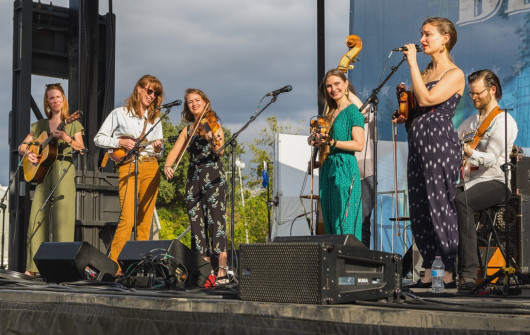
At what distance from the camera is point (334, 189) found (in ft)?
14.0

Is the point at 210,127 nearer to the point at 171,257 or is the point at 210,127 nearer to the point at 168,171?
the point at 168,171

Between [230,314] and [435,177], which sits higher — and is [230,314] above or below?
below

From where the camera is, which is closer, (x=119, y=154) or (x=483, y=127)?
(x=483, y=127)

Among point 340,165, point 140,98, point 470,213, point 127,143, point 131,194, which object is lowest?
point 470,213

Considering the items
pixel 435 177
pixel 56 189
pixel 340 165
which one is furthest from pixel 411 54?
pixel 56 189

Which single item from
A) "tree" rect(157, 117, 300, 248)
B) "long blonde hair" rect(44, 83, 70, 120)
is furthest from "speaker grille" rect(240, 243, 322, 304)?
"tree" rect(157, 117, 300, 248)

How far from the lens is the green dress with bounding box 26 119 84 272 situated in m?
5.51

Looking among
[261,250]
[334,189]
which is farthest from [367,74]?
[261,250]

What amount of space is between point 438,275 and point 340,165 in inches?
38.1

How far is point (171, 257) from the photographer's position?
400 cm

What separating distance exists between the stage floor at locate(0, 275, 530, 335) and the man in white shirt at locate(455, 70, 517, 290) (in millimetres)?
1130

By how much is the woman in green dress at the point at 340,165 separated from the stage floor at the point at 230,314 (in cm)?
133

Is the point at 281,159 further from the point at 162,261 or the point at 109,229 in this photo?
the point at 162,261

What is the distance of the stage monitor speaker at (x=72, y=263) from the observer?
4.43m
